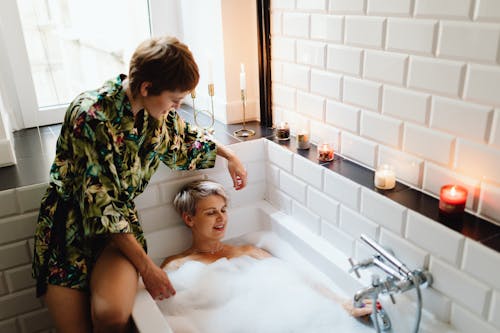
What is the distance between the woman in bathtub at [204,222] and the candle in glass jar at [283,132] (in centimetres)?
33

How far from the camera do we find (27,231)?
156 centimetres

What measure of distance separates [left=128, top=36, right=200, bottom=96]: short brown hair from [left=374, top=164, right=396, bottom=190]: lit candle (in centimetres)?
63

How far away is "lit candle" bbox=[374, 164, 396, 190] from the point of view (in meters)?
1.45

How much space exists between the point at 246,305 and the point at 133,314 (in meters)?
0.42

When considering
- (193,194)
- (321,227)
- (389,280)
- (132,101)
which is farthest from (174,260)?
(389,280)

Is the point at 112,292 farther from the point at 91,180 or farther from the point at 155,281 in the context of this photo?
the point at 91,180

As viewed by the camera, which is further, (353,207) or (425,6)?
(353,207)

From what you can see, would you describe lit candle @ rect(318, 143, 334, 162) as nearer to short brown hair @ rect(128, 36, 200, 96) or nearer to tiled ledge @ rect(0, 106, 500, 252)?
tiled ledge @ rect(0, 106, 500, 252)

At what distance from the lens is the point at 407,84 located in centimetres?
138

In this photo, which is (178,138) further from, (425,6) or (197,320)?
(425,6)

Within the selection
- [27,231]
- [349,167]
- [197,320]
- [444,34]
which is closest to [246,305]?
[197,320]

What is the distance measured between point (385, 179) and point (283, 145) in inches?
21.0

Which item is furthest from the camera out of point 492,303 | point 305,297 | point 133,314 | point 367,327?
point 305,297

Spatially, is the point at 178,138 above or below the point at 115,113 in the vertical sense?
below
